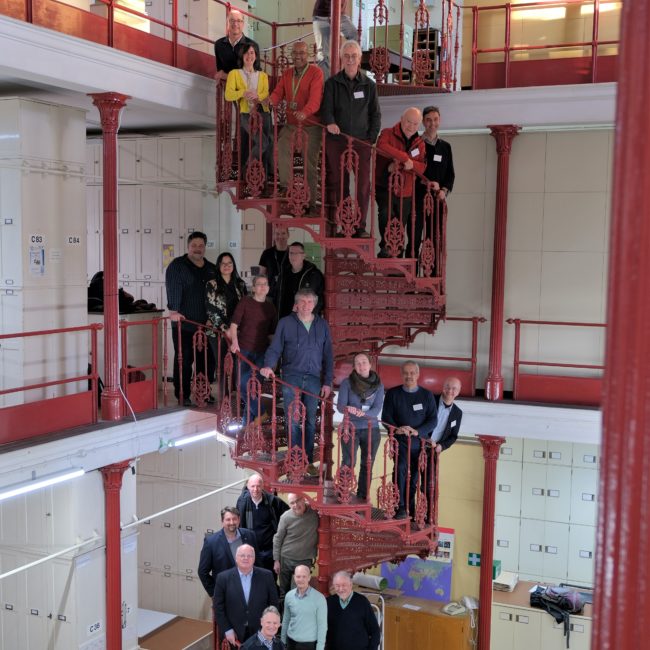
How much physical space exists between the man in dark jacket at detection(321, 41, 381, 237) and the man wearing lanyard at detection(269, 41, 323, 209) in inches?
6.7

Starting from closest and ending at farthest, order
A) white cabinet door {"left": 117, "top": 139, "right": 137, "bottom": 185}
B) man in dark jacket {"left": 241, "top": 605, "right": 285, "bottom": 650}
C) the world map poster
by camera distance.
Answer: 1. man in dark jacket {"left": 241, "top": 605, "right": 285, "bottom": 650}
2. white cabinet door {"left": 117, "top": 139, "right": 137, "bottom": 185}
3. the world map poster

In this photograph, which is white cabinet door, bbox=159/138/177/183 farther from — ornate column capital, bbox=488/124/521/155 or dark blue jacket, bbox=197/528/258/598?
dark blue jacket, bbox=197/528/258/598

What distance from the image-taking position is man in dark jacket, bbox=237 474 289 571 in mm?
9047

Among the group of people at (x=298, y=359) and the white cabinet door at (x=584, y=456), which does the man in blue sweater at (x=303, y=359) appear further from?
the white cabinet door at (x=584, y=456)

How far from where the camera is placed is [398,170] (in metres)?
8.30

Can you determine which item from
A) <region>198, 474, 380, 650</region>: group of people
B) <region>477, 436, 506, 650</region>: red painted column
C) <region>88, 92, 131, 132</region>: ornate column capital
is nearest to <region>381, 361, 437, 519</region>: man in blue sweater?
<region>198, 474, 380, 650</region>: group of people

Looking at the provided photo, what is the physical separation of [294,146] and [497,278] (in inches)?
152

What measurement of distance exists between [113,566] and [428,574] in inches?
193

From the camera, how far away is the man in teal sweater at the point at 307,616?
7.78 meters

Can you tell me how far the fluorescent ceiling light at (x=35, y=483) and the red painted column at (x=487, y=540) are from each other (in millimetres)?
5267

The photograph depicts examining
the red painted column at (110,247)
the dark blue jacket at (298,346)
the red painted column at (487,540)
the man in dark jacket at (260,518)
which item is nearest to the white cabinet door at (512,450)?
the red painted column at (487,540)

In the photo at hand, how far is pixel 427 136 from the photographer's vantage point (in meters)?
8.87

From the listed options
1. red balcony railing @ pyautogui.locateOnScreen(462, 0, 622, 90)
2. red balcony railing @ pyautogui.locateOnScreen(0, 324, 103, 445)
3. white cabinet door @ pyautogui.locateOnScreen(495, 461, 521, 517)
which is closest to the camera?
red balcony railing @ pyautogui.locateOnScreen(0, 324, 103, 445)

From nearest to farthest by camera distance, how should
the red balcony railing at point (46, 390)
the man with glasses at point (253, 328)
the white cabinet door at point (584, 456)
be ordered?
the red balcony railing at point (46, 390) < the man with glasses at point (253, 328) < the white cabinet door at point (584, 456)
